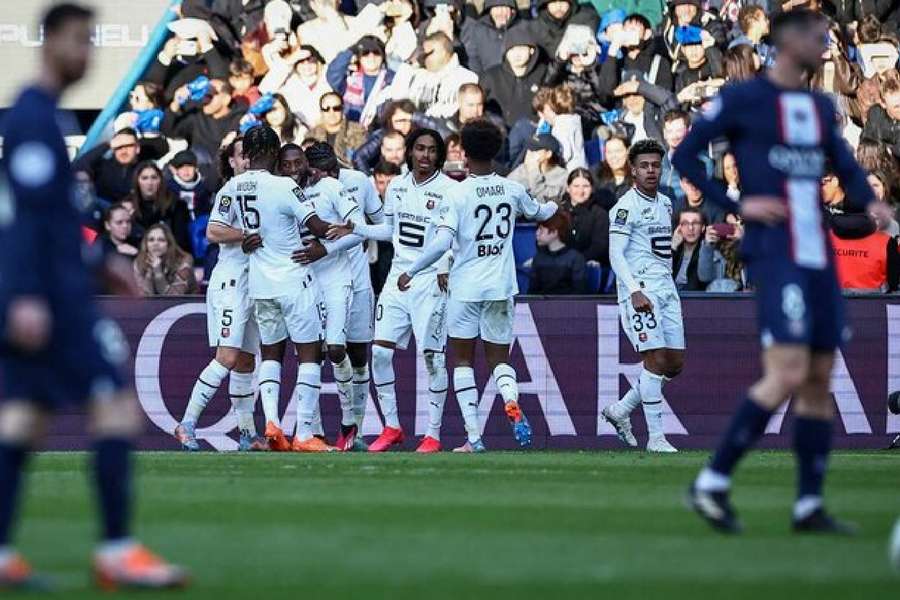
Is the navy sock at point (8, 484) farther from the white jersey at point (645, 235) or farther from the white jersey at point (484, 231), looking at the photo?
the white jersey at point (645, 235)

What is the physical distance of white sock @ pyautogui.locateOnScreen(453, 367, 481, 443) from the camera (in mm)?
17359

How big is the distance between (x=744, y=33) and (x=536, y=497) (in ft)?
39.6

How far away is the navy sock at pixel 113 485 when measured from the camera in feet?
23.5

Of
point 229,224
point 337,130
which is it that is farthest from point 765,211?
Result: point 337,130

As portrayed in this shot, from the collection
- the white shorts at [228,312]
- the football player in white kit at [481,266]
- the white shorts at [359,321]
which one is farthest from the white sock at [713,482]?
the white shorts at [359,321]

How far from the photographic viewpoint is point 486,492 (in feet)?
38.9

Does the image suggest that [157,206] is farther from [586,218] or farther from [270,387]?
[586,218]

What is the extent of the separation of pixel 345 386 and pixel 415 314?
39.4 inches

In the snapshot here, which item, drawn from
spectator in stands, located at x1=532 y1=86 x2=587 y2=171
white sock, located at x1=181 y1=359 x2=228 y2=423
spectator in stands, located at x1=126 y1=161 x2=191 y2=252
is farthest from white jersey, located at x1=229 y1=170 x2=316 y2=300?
spectator in stands, located at x1=532 y1=86 x2=587 y2=171

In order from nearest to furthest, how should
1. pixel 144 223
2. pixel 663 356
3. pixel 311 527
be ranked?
pixel 311 527
pixel 663 356
pixel 144 223

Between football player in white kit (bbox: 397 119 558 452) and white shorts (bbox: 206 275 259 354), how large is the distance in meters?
1.46

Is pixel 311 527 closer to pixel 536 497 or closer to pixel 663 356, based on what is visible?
pixel 536 497

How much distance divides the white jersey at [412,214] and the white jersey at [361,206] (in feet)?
0.76

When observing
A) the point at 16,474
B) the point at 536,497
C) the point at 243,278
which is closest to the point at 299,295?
the point at 243,278
